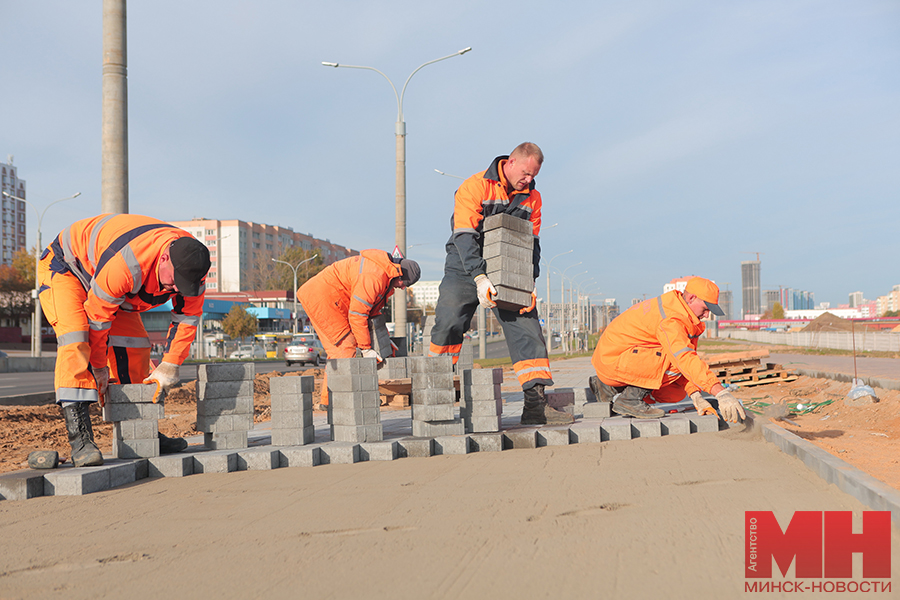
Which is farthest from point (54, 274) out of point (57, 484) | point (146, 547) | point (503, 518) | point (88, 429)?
point (503, 518)

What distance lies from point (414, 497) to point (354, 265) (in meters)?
4.36

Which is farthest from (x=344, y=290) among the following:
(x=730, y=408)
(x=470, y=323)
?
(x=730, y=408)

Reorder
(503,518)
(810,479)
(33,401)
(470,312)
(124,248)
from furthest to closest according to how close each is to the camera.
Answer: (33,401) < (470,312) < (124,248) < (810,479) < (503,518)

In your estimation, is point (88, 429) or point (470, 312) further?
point (470, 312)

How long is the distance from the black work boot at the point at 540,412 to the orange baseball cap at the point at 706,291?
161 centimetres

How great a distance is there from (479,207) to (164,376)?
9.52ft

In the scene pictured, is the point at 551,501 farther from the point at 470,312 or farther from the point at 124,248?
the point at 124,248

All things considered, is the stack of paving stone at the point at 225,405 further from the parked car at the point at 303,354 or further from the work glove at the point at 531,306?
the parked car at the point at 303,354

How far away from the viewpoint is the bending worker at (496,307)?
5.79m

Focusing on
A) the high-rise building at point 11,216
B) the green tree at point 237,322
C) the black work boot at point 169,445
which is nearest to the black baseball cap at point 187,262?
the black work boot at point 169,445

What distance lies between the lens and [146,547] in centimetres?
290

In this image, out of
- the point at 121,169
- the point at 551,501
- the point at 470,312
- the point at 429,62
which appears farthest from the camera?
the point at 429,62

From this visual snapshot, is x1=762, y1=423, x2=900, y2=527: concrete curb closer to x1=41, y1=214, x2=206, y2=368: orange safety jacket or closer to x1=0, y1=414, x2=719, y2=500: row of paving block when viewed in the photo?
x1=0, y1=414, x2=719, y2=500: row of paving block

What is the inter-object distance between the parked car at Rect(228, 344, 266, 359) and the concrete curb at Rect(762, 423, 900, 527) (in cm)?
4034
